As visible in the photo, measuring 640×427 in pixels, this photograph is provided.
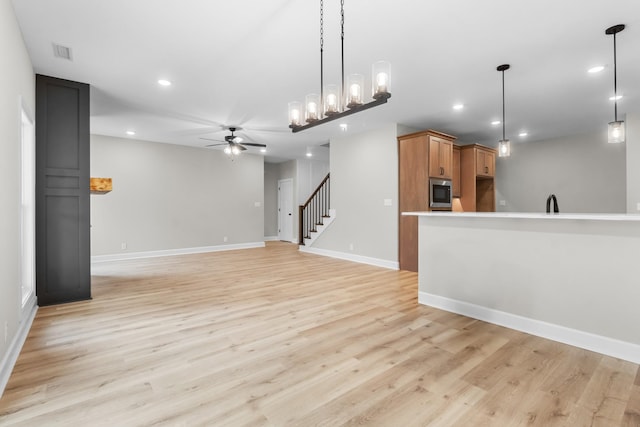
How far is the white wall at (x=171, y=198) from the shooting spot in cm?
696

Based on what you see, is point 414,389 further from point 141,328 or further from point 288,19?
point 288,19

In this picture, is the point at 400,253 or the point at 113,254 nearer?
the point at 400,253

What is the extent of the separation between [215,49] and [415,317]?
357cm

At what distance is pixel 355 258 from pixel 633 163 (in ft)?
16.6

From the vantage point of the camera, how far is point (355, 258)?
684 cm

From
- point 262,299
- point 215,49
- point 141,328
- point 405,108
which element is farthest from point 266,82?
point 141,328

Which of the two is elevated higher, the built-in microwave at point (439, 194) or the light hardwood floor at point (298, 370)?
the built-in microwave at point (439, 194)

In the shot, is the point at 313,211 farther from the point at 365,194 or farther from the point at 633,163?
the point at 633,163

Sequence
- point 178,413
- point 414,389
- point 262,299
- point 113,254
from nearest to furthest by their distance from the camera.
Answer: point 178,413 → point 414,389 → point 262,299 → point 113,254

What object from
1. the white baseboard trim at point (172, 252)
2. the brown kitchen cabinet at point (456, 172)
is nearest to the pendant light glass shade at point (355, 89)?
the brown kitchen cabinet at point (456, 172)

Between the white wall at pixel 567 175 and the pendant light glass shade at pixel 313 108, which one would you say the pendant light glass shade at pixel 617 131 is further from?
the white wall at pixel 567 175

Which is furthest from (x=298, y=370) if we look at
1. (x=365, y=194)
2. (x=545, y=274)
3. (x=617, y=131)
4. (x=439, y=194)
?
(x=365, y=194)

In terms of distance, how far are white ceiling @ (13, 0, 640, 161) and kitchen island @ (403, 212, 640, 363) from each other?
5.78ft

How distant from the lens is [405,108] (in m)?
5.11
